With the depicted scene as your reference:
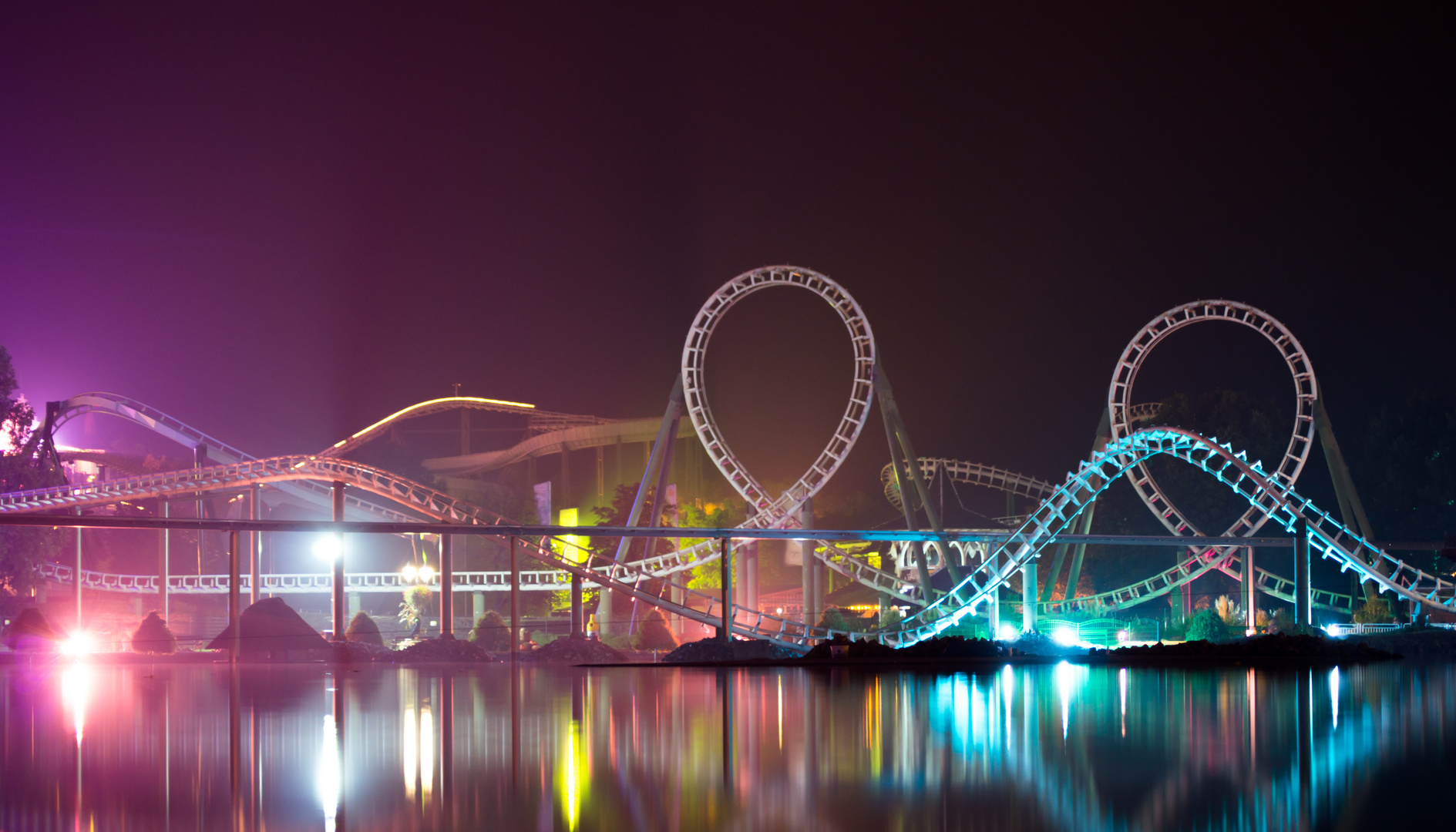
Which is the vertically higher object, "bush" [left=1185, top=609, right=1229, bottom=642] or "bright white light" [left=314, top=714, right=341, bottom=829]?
"bright white light" [left=314, top=714, right=341, bottom=829]

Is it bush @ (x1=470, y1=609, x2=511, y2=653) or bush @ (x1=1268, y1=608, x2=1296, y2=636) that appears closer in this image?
bush @ (x1=1268, y1=608, x2=1296, y2=636)

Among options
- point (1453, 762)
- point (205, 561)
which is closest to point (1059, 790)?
point (1453, 762)

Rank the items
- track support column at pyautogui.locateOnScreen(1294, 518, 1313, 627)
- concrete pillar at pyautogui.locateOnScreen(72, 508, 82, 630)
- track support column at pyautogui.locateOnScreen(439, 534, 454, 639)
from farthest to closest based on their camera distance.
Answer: concrete pillar at pyautogui.locateOnScreen(72, 508, 82, 630) → track support column at pyautogui.locateOnScreen(1294, 518, 1313, 627) → track support column at pyautogui.locateOnScreen(439, 534, 454, 639)

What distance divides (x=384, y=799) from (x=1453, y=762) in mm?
7897

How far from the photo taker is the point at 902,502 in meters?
40.5

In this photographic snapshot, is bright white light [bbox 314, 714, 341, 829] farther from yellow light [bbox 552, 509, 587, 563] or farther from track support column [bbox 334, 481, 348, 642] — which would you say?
yellow light [bbox 552, 509, 587, 563]

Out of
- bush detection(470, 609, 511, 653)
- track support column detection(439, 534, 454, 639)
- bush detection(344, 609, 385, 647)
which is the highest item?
track support column detection(439, 534, 454, 639)

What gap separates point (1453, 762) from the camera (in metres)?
8.96

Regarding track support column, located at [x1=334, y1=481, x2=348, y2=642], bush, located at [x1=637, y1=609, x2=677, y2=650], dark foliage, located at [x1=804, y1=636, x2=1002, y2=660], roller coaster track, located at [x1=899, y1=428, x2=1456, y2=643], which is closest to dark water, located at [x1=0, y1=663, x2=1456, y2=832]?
dark foliage, located at [x1=804, y1=636, x2=1002, y2=660]

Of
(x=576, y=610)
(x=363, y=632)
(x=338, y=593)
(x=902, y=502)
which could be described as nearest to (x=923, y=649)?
(x=576, y=610)

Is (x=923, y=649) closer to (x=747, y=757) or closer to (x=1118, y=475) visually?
(x=1118, y=475)

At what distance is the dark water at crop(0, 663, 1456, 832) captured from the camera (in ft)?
22.9

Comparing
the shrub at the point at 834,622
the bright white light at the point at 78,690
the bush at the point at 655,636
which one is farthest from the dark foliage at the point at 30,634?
the shrub at the point at 834,622

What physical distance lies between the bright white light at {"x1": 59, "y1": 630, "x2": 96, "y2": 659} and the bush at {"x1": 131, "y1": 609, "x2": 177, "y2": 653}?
42.0 inches
